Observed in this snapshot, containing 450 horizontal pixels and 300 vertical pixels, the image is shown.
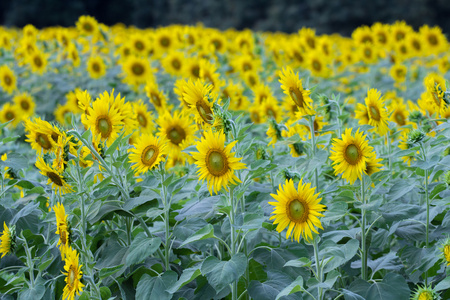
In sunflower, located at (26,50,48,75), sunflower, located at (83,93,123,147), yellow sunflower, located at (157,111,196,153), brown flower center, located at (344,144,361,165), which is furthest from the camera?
sunflower, located at (26,50,48,75)

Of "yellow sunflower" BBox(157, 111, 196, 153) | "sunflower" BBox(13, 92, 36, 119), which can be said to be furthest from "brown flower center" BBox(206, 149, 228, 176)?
"sunflower" BBox(13, 92, 36, 119)

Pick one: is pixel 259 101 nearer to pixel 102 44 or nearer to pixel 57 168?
pixel 57 168

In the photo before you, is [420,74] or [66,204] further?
[420,74]

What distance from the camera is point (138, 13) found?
20766mm

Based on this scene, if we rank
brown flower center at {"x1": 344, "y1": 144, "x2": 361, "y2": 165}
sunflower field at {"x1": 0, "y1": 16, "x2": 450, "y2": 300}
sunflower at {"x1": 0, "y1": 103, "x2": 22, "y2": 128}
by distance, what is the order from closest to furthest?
1. sunflower field at {"x1": 0, "y1": 16, "x2": 450, "y2": 300}
2. brown flower center at {"x1": 344, "y1": 144, "x2": 361, "y2": 165}
3. sunflower at {"x1": 0, "y1": 103, "x2": 22, "y2": 128}

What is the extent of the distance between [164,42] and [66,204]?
4501 mm

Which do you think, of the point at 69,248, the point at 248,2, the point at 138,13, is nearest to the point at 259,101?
the point at 69,248

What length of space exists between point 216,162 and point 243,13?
1798cm

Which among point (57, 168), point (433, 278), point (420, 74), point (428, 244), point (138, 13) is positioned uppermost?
point (138, 13)

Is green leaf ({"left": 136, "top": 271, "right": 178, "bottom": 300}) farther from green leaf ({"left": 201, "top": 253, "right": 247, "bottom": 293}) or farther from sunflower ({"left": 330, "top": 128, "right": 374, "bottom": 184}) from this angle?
sunflower ({"left": 330, "top": 128, "right": 374, "bottom": 184})

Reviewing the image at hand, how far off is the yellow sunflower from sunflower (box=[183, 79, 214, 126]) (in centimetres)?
47

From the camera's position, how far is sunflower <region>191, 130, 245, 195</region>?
1.92m

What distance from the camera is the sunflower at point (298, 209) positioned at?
185cm

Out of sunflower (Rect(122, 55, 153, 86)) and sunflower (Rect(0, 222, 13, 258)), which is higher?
sunflower (Rect(122, 55, 153, 86))
